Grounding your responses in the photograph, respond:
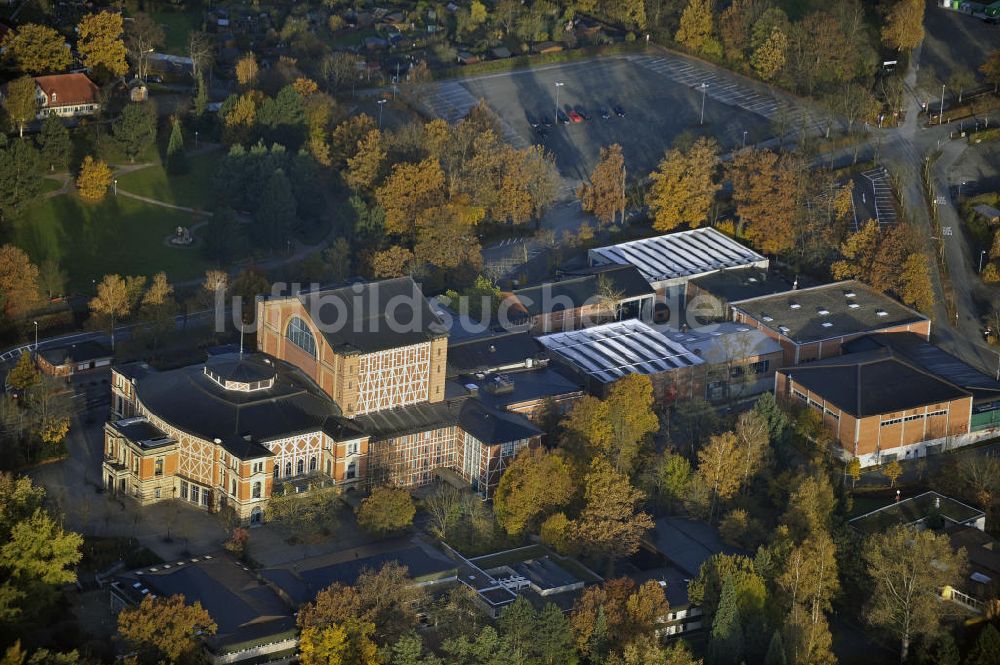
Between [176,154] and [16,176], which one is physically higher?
[16,176]

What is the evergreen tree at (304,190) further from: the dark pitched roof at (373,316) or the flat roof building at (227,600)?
the flat roof building at (227,600)

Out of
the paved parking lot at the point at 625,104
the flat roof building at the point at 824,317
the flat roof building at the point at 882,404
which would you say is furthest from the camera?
the paved parking lot at the point at 625,104

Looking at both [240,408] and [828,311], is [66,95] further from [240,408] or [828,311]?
[828,311]

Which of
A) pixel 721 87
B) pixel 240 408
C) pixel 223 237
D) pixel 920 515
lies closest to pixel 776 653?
pixel 920 515

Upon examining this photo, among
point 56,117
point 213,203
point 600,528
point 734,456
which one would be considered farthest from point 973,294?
point 56,117

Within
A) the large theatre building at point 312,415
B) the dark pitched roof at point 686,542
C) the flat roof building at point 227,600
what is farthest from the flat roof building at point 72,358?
the dark pitched roof at point 686,542

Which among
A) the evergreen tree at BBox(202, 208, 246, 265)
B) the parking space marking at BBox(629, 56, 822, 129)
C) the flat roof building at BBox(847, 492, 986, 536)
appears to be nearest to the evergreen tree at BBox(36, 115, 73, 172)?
the evergreen tree at BBox(202, 208, 246, 265)
